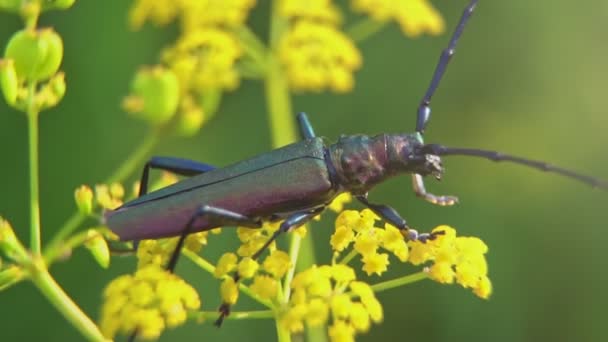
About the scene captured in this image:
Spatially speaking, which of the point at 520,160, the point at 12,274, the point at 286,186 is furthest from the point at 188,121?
the point at 520,160

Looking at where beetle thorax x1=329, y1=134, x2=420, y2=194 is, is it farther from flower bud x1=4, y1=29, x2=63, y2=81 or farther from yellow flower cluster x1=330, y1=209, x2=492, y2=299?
flower bud x1=4, y1=29, x2=63, y2=81

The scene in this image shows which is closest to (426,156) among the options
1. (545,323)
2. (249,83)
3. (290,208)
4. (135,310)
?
(290,208)

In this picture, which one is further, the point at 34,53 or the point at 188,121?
the point at 188,121

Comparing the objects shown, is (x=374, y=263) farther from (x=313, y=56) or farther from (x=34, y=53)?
(x=313, y=56)

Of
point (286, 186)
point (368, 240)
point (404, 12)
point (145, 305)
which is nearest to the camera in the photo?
point (145, 305)

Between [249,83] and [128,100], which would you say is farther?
[249,83]

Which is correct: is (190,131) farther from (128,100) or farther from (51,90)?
(51,90)
